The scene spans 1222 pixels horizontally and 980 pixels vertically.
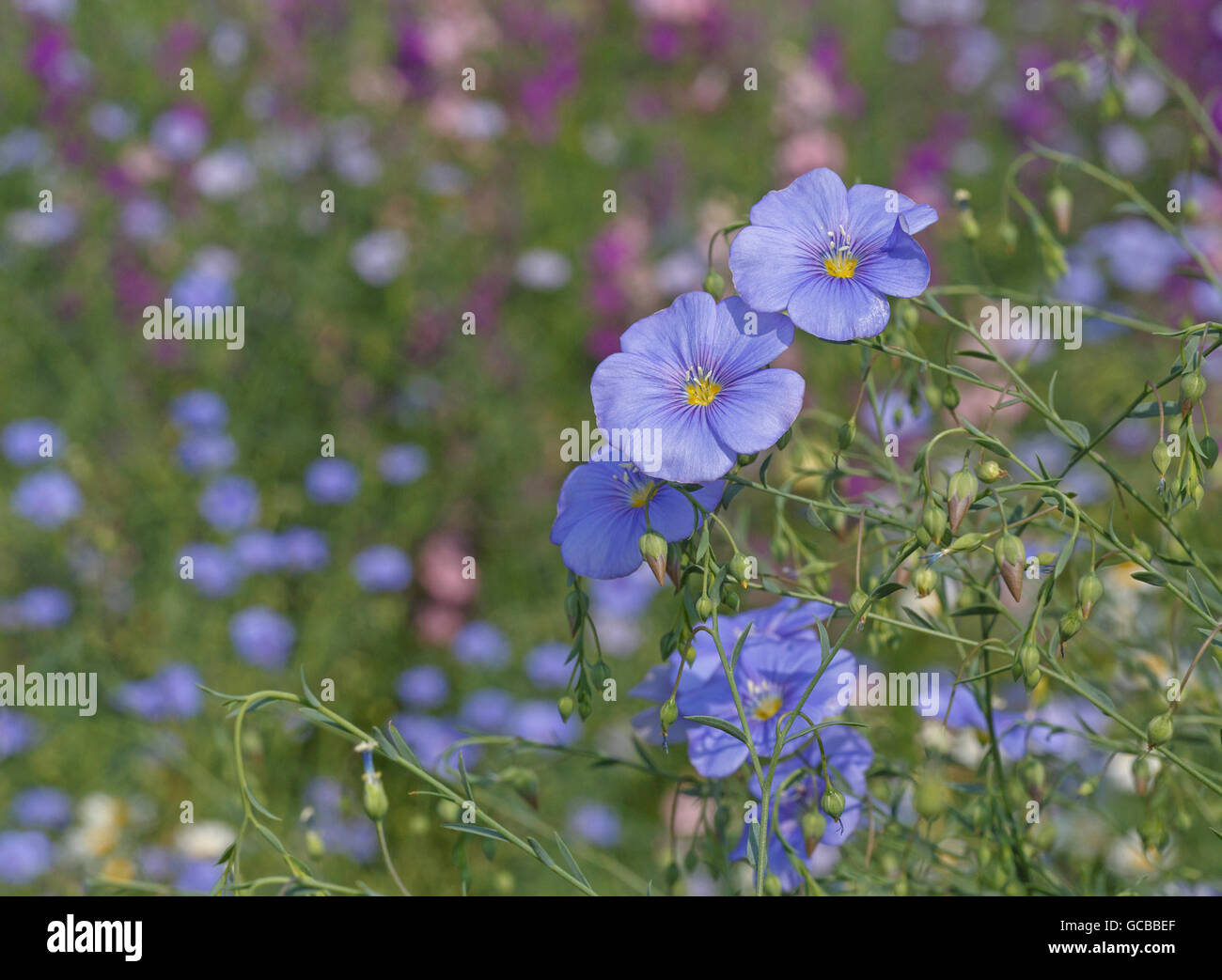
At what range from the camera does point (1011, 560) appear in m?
0.73

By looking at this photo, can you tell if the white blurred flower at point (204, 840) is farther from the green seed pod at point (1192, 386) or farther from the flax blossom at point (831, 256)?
the green seed pod at point (1192, 386)

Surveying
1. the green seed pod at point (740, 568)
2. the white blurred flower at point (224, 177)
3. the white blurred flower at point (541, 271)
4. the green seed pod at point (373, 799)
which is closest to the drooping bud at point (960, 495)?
the green seed pod at point (740, 568)

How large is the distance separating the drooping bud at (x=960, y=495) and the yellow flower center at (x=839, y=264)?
0.16 m

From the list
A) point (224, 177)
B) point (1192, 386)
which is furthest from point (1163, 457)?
point (224, 177)

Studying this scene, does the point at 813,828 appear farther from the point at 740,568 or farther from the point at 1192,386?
the point at 1192,386

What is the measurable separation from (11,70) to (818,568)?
417cm

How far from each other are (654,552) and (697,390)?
0.13 m

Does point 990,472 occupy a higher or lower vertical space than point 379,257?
lower

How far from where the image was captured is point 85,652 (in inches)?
96.1

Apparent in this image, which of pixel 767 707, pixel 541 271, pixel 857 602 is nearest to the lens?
pixel 857 602

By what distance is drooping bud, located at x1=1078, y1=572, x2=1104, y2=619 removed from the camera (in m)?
0.73

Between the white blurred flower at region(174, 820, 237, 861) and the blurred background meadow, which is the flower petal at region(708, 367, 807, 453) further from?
the white blurred flower at region(174, 820, 237, 861)

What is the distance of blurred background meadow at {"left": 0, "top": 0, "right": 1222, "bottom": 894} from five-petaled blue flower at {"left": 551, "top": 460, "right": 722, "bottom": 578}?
534 millimetres

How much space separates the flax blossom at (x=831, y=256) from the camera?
74 cm
